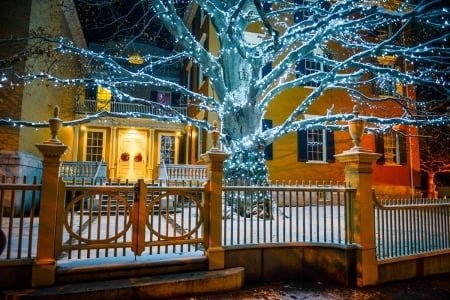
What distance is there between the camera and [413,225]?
19.0 ft

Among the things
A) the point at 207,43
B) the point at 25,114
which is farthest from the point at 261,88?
the point at 25,114

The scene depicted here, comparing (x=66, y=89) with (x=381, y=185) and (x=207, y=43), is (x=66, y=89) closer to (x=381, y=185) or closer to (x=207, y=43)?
(x=207, y=43)

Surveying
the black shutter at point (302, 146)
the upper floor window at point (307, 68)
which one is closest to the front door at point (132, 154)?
the black shutter at point (302, 146)

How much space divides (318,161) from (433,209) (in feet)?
30.2

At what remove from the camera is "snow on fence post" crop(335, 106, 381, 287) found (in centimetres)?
507

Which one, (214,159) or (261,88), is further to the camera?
(261,88)

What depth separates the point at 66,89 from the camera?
16.7 m

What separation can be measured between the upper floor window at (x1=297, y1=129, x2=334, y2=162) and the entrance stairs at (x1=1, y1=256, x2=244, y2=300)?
425 inches

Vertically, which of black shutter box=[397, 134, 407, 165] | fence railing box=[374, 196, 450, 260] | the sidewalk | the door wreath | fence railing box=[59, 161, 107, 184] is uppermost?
black shutter box=[397, 134, 407, 165]

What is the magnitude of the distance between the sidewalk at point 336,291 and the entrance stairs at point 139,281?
0.60ft

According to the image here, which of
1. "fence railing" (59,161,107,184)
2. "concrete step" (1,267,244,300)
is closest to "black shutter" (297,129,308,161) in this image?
"fence railing" (59,161,107,184)

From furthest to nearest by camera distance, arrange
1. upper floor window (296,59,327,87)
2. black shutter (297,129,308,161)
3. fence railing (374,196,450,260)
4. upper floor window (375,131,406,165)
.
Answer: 1. upper floor window (375,131,406,165)
2. upper floor window (296,59,327,87)
3. black shutter (297,129,308,161)
4. fence railing (374,196,450,260)

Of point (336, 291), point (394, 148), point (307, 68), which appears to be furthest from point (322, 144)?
point (336, 291)

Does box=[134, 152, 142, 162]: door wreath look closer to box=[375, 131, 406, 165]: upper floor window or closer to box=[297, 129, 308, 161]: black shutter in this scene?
box=[297, 129, 308, 161]: black shutter
